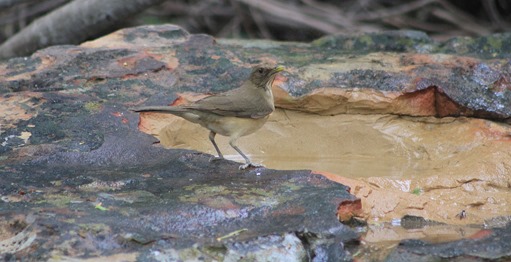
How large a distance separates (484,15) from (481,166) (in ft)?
21.8

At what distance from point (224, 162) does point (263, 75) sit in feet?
3.25

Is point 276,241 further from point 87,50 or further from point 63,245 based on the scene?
point 87,50

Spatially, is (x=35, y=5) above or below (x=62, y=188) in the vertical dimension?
below

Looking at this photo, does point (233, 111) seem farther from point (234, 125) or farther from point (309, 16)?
point (309, 16)

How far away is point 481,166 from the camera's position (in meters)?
5.98

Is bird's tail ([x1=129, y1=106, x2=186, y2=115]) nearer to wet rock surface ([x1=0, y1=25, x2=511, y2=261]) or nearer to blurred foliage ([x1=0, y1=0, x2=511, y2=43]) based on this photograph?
wet rock surface ([x1=0, y1=25, x2=511, y2=261])

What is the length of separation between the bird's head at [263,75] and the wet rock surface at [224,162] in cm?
39

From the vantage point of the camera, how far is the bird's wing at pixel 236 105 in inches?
234

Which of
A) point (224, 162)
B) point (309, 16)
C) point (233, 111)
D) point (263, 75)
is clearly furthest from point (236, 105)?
point (309, 16)

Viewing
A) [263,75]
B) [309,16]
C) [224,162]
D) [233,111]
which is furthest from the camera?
[309,16]

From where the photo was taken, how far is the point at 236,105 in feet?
20.0

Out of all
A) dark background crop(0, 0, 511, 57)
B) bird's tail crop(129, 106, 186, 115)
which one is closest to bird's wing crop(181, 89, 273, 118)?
bird's tail crop(129, 106, 186, 115)

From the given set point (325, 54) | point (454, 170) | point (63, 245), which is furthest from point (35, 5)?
point (63, 245)

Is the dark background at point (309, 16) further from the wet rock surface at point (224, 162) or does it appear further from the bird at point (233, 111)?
the bird at point (233, 111)
